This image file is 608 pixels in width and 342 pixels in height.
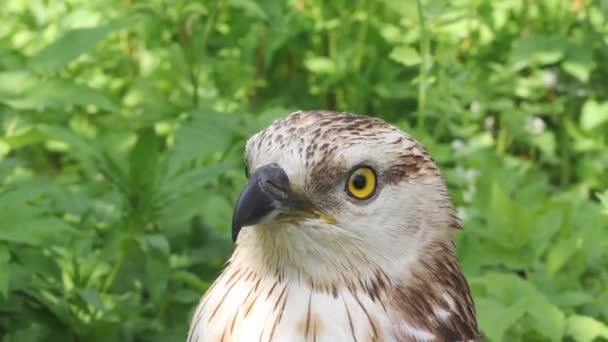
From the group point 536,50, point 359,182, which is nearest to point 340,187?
point 359,182

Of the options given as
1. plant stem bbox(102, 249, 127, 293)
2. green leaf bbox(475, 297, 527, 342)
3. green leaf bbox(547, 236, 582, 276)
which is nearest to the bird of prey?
green leaf bbox(475, 297, 527, 342)

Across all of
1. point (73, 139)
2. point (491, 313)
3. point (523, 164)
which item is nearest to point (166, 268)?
point (73, 139)

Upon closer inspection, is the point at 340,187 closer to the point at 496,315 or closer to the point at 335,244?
the point at 335,244

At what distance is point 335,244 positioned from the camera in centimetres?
254

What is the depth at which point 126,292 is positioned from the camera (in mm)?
3783

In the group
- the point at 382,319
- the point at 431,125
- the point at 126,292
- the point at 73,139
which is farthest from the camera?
the point at 431,125

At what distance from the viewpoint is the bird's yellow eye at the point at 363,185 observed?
2.55m

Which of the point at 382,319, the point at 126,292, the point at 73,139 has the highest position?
the point at 73,139

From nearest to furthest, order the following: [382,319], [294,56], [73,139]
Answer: [382,319]
[73,139]
[294,56]

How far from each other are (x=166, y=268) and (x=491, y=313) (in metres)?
1.03

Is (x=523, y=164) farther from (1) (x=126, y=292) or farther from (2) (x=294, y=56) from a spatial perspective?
(1) (x=126, y=292)

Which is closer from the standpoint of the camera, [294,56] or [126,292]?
[126,292]

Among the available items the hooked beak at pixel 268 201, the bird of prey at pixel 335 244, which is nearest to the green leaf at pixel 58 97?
Result: the bird of prey at pixel 335 244

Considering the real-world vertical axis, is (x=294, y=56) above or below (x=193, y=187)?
above
